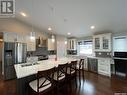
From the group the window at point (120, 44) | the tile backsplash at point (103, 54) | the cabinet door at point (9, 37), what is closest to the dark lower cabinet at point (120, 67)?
the tile backsplash at point (103, 54)

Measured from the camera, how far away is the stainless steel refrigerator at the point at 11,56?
4.28 meters

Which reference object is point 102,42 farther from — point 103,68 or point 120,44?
point 103,68

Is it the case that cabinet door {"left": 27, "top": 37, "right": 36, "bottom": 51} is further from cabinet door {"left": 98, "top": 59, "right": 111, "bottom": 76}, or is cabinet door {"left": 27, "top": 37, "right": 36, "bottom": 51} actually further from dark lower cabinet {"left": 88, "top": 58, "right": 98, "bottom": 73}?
cabinet door {"left": 98, "top": 59, "right": 111, "bottom": 76}

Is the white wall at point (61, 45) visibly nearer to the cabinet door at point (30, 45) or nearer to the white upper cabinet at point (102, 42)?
the cabinet door at point (30, 45)

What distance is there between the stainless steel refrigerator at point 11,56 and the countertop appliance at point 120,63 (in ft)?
14.9

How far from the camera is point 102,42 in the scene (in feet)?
16.8

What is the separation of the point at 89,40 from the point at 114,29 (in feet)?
5.75

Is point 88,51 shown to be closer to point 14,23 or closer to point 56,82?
point 56,82

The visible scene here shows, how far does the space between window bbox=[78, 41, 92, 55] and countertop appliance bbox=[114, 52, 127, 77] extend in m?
1.77

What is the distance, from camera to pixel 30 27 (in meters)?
6.29

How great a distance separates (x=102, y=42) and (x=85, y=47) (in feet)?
5.20

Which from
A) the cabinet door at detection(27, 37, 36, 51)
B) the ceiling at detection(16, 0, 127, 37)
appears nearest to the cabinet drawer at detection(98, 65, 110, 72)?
the ceiling at detection(16, 0, 127, 37)

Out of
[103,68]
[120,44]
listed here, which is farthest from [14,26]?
[120,44]

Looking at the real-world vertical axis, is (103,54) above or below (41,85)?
above
